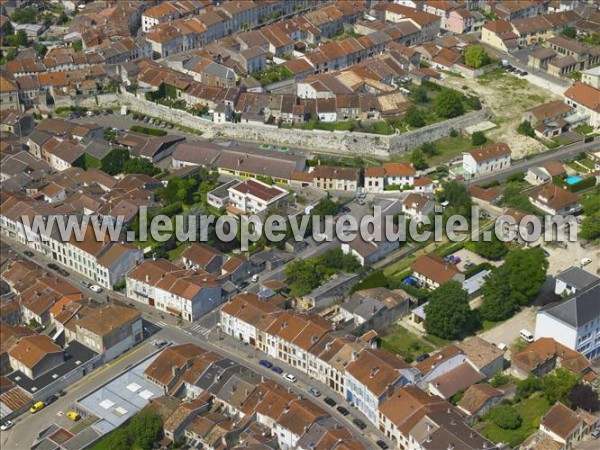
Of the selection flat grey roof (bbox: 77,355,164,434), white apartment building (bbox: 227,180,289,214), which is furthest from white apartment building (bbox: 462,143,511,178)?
flat grey roof (bbox: 77,355,164,434)

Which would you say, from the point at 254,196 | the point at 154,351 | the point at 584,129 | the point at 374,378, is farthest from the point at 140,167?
the point at 584,129

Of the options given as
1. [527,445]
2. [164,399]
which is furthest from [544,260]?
[164,399]

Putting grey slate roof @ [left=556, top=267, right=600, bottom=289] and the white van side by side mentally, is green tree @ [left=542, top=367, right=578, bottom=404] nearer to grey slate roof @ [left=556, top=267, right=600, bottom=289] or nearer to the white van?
the white van

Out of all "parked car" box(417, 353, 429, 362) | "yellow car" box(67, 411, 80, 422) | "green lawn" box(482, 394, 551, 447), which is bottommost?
"yellow car" box(67, 411, 80, 422)

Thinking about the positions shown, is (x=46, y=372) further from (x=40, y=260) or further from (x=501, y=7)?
(x=501, y=7)

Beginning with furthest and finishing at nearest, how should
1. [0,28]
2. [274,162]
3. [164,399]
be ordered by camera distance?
1. [0,28]
2. [274,162]
3. [164,399]

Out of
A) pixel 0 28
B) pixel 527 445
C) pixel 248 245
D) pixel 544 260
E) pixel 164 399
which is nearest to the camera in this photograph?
pixel 527 445
